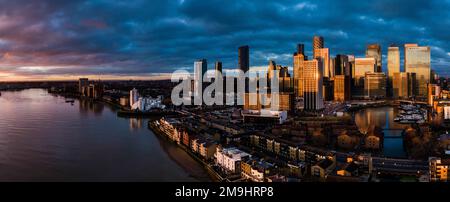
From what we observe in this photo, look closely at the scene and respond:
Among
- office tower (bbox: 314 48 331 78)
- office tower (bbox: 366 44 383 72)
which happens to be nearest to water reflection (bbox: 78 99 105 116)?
office tower (bbox: 314 48 331 78)

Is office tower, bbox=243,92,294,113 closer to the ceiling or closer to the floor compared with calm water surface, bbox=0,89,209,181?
closer to the ceiling

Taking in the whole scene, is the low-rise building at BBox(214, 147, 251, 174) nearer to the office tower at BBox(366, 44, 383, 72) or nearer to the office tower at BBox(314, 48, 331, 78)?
the office tower at BBox(314, 48, 331, 78)

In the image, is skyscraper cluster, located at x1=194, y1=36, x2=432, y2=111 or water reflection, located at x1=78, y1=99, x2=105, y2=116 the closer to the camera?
water reflection, located at x1=78, y1=99, x2=105, y2=116

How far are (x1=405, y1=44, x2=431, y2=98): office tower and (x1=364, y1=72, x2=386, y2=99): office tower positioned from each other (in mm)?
2241

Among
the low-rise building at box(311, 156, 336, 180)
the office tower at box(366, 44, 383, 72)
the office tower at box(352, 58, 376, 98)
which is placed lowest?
the low-rise building at box(311, 156, 336, 180)

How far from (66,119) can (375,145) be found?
309 inches

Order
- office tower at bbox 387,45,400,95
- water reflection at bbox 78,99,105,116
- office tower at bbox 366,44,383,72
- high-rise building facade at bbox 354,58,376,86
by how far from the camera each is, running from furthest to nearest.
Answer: office tower at bbox 366,44,383,72 < office tower at bbox 387,45,400,95 < high-rise building facade at bbox 354,58,376,86 < water reflection at bbox 78,99,105,116

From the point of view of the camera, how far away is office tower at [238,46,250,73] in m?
23.1

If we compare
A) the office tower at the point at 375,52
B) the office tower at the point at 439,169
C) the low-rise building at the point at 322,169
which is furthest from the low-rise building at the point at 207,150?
the office tower at the point at 375,52

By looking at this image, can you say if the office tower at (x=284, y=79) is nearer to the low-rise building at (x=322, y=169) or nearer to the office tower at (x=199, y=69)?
the office tower at (x=199, y=69)

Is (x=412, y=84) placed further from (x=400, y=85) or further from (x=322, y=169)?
(x=322, y=169)

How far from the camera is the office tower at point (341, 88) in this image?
18484mm

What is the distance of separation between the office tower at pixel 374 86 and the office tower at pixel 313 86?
26.7 ft
